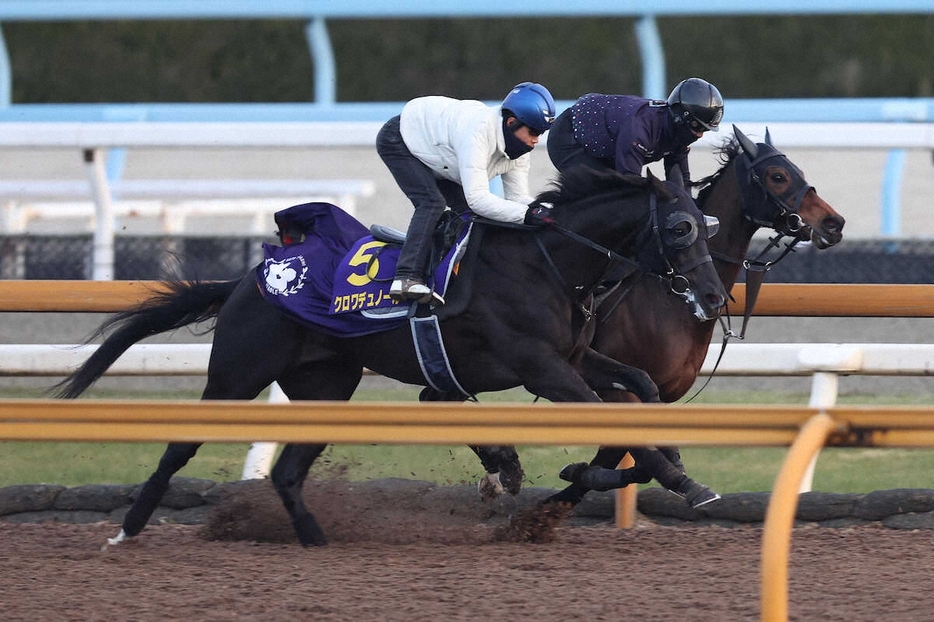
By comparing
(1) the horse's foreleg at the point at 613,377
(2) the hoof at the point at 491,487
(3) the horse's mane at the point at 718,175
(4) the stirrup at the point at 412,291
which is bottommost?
(2) the hoof at the point at 491,487

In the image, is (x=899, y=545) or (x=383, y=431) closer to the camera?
(x=383, y=431)

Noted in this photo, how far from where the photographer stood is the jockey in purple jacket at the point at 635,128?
519 centimetres

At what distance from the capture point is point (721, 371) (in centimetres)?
523

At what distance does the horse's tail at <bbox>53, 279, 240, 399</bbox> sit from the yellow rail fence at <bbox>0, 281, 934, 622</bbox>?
2295 mm

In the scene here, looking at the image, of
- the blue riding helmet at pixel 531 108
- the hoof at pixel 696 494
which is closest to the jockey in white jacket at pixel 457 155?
the blue riding helmet at pixel 531 108

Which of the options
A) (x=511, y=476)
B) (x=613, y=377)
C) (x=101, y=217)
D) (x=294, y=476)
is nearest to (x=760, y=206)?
(x=613, y=377)

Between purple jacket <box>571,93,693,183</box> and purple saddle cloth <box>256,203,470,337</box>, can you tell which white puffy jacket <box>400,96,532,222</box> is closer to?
purple saddle cloth <box>256,203,470,337</box>

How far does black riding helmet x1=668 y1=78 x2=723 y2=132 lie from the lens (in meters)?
5.17

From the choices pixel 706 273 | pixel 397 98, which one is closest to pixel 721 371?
pixel 706 273

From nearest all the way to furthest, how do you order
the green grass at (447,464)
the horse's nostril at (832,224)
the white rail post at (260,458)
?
the horse's nostril at (832,224), the white rail post at (260,458), the green grass at (447,464)

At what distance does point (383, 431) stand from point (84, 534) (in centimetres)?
252

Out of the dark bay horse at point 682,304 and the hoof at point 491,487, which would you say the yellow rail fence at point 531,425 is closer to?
the dark bay horse at point 682,304

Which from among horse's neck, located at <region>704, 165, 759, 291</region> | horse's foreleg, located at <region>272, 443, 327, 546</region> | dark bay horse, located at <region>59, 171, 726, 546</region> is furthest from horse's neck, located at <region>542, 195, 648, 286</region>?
horse's foreleg, located at <region>272, 443, 327, 546</region>

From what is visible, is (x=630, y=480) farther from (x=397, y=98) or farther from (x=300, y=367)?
(x=397, y=98)
